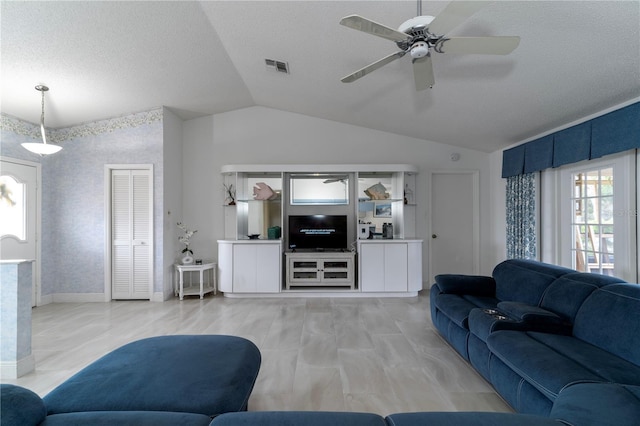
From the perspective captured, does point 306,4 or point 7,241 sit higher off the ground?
point 306,4

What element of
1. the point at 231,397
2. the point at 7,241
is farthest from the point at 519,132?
the point at 7,241

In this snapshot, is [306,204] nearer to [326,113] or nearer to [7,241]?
[326,113]

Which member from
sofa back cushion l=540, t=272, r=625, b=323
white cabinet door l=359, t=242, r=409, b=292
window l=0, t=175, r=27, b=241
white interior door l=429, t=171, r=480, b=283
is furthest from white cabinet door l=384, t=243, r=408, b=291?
window l=0, t=175, r=27, b=241

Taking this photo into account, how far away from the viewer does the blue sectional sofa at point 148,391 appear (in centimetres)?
119

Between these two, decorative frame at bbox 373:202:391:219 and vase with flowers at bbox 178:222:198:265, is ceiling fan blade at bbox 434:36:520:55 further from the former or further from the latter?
vase with flowers at bbox 178:222:198:265

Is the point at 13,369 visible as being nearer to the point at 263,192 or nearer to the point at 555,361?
the point at 263,192

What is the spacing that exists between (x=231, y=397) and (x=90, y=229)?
4.62 metres

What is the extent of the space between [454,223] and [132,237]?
555 centimetres

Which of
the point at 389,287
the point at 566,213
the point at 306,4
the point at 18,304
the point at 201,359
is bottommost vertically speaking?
the point at 389,287

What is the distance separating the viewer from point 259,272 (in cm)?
501

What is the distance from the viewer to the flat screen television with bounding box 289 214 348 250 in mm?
5320

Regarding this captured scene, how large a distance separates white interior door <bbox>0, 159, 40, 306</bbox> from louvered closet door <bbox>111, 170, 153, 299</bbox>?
103cm

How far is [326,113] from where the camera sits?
17.1 feet

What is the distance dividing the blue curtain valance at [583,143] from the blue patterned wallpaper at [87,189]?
5.52m
